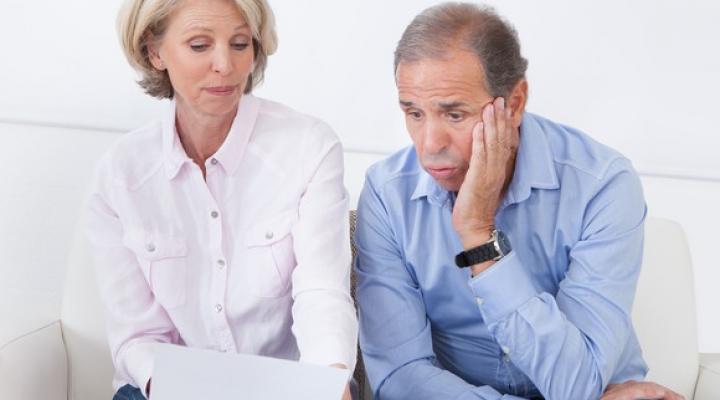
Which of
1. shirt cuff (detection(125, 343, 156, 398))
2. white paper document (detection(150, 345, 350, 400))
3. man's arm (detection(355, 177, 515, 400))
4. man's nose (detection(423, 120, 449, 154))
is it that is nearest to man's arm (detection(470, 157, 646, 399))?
man's arm (detection(355, 177, 515, 400))

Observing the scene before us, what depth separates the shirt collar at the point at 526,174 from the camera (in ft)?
5.82

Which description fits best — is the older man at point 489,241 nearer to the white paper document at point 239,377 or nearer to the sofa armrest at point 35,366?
the white paper document at point 239,377

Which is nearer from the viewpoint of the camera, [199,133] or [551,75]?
[199,133]

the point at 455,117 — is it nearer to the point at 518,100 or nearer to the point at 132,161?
the point at 518,100

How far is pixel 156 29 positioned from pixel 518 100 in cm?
61

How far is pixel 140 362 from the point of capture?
179 centimetres

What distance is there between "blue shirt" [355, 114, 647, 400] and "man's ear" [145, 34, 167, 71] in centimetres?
41

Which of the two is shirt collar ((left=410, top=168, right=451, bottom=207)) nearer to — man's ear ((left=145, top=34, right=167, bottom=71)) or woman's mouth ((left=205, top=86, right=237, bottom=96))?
woman's mouth ((left=205, top=86, right=237, bottom=96))

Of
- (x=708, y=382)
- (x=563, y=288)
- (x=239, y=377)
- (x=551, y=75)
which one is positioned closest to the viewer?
(x=239, y=377)

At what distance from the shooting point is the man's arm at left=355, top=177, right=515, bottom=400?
5.76ft

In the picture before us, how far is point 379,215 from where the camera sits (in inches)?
72.4

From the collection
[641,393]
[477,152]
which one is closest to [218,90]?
[477,152]

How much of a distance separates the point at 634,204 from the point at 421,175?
0.36 m

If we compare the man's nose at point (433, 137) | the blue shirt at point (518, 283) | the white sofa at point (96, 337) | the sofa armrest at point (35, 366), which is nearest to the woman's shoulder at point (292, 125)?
the blue shirt at point (518, 283)
